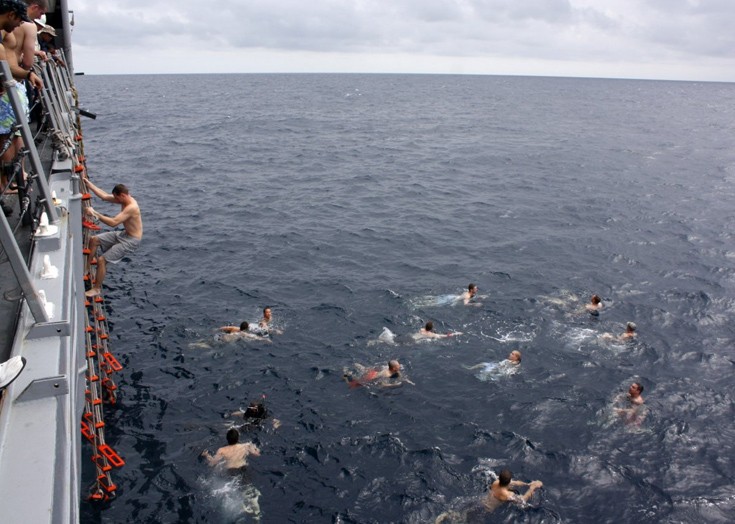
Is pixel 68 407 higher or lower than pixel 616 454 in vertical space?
higher

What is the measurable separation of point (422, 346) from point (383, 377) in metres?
2.35

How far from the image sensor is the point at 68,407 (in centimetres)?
505

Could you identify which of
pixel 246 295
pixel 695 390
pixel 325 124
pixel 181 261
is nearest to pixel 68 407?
pixel 246 295

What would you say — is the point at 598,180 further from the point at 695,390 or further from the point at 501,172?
the point at 695,390

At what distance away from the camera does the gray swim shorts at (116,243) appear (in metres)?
12.3

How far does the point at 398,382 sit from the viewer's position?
1595 cm

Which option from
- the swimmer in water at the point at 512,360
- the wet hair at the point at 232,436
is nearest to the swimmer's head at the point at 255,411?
the wet hair at the point at 232,436

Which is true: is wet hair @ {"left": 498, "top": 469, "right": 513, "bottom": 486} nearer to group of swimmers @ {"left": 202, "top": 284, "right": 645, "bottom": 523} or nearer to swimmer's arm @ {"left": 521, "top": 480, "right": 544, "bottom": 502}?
group of swimmers @ {"left": 202, "top": 284, "right": 645, "bottom": 523}

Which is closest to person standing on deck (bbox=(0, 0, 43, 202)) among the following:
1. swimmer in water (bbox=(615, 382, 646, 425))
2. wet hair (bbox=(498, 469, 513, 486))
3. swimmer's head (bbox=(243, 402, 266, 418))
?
swimmer's head (bbox=(243, 402, 266, 418))

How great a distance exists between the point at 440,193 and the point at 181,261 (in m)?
21.5

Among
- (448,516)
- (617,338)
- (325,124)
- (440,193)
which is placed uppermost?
(325,124)

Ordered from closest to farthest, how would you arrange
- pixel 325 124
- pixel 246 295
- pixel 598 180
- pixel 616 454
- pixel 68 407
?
pixel 68 407
pixel 616 454
pixel 246 295
pixel 598 180
pixel 325 124

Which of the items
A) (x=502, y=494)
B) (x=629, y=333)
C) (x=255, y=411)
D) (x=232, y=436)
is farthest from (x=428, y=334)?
(x=232, y=436)

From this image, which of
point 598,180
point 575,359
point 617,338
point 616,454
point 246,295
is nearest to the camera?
point 616,454
